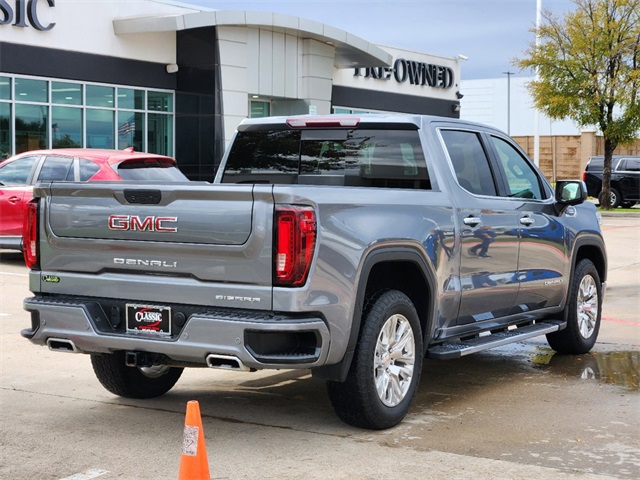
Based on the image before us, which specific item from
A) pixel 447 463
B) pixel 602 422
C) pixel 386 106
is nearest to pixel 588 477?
pixel 447 463

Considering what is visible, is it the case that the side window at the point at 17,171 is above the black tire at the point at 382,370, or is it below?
above

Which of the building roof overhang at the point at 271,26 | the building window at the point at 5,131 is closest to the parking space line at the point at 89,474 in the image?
the building window at the point at 5,131

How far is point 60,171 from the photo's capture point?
48.9ft

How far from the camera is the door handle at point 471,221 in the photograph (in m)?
7.07

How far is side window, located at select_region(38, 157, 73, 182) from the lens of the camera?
14820mm

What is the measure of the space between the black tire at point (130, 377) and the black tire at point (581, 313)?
3.52 metres

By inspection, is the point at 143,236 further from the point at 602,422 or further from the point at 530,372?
the point at 530,372

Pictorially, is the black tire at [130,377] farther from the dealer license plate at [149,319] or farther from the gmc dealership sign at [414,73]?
the gmc dealership sign at [414,73]

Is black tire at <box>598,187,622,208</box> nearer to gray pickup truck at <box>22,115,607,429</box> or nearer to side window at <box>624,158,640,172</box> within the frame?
side window at <box>624,158,640,172</box>

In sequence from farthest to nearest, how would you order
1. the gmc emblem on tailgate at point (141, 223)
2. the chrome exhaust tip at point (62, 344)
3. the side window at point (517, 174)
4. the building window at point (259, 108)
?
the building window at point (259, 108) < the side window at point (517, 174) < the chrome exhaust tip at point (62, 344) < the gmc emblem on tailgate at point (141, 223)

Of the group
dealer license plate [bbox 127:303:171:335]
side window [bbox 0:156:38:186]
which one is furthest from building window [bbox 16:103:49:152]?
dealer license plate [bbox 127:303:171:335]

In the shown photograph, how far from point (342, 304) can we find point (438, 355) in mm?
1289

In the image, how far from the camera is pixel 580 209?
355 inches

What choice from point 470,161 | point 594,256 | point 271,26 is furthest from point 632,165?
point 470,161
